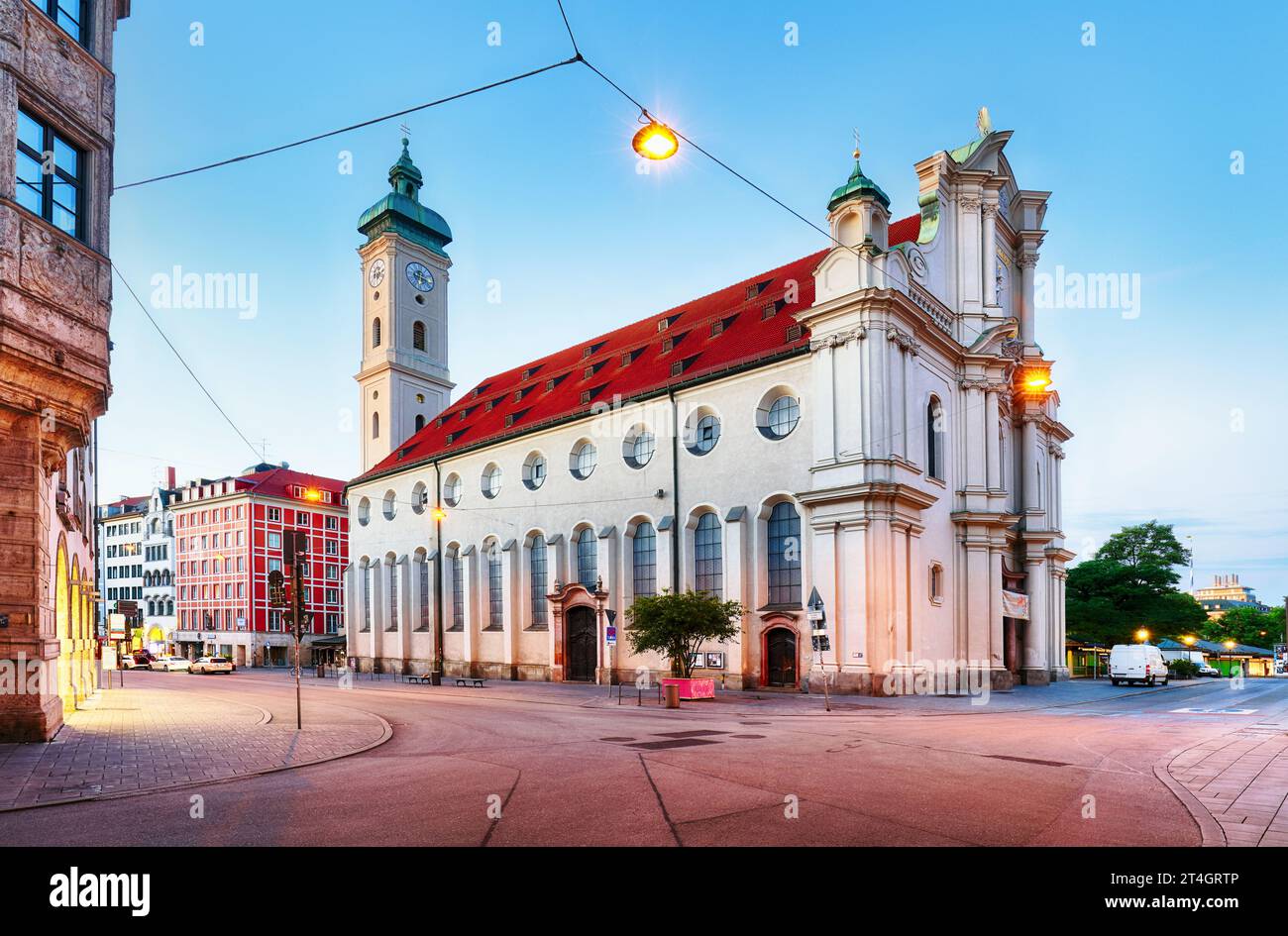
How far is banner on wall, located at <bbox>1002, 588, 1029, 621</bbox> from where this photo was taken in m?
36.7

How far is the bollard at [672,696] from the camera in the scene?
2386 cm

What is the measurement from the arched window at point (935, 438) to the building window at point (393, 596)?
32.2 metres

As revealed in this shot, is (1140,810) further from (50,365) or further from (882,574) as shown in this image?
(882,574)

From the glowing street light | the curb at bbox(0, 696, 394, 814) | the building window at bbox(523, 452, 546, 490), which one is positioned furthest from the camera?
the building window at bbox(523, 452, 546, 490)

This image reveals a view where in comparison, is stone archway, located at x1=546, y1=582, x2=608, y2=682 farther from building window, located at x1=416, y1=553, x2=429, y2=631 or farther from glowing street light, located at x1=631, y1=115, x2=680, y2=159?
glowing street light, located at x1=631, y1=115, x2=680, y2=159

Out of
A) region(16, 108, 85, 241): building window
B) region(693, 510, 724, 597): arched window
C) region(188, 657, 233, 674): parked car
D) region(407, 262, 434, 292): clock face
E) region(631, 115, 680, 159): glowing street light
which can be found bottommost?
region(188, 657, 233, 674): parked car

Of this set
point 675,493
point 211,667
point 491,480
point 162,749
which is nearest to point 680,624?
point 675,493

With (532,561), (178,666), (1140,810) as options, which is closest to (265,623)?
(178,666)

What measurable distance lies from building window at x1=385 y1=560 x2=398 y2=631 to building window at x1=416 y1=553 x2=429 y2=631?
9.20 ft

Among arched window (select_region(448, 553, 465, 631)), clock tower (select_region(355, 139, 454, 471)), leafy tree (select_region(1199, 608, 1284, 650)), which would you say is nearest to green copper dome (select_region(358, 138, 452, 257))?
clock tower (select_region(355, 139, 454, 471))

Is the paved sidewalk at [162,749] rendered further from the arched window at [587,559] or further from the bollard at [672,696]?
the arched window at [587,559]

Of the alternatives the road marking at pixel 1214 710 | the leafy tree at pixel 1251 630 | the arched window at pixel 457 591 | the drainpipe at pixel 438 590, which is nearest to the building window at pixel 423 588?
the drainpipe at pixel 438 590

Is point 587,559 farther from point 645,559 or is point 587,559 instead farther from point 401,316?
point 401,316
